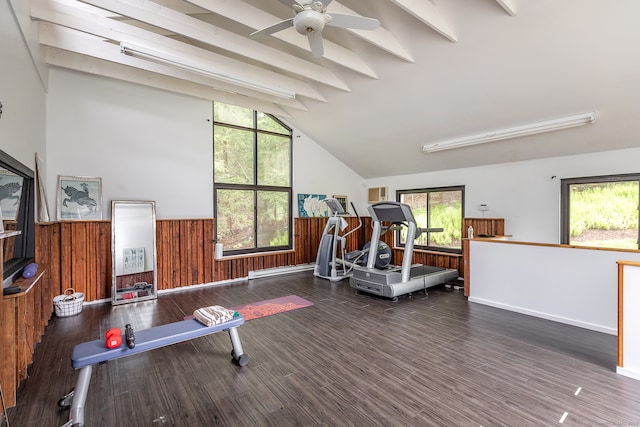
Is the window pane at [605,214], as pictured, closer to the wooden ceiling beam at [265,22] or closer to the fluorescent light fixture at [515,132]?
the fluorescent light fixture at [515,132]

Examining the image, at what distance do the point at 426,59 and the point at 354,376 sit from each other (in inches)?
166

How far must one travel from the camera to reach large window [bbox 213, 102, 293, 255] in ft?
20.8

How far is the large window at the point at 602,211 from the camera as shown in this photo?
178 inches

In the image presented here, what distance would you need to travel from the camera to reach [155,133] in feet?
18.2

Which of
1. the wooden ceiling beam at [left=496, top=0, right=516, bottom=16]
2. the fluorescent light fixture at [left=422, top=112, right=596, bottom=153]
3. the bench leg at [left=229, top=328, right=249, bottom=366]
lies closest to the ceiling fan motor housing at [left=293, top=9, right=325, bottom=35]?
the wooden ceiling beam at [left=496, top=0, right=516, bottom=16]

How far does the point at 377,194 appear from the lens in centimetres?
834

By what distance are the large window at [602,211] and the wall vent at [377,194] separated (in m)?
3.89

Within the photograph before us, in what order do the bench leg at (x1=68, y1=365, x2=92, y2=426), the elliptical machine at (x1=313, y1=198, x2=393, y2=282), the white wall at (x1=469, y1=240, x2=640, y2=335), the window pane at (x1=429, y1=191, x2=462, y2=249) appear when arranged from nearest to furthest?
the bench leg at (x1=68, y1=365, x2=92, y2=426)
the white wall at (x1=469, y1=240, x2=640, y2=335)
the elliptical machine at (x1=313, y1=198, x2=393, y2=282)
the window pane at (x1=429, y1=191, x2=462, y2=249)

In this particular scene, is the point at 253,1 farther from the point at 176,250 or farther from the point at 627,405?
the point at 627,405

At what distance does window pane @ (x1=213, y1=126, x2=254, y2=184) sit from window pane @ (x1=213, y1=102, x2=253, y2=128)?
16cm

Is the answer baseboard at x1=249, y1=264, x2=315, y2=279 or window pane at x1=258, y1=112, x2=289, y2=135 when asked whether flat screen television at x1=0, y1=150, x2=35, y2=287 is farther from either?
window pane at x1=258, y1=112, x2=289, y2=135

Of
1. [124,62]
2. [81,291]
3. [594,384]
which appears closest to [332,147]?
[124,62]

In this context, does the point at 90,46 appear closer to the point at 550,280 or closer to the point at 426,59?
the point at 426,59

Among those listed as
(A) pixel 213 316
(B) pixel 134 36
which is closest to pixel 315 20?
→ (B) pixel 134 36
